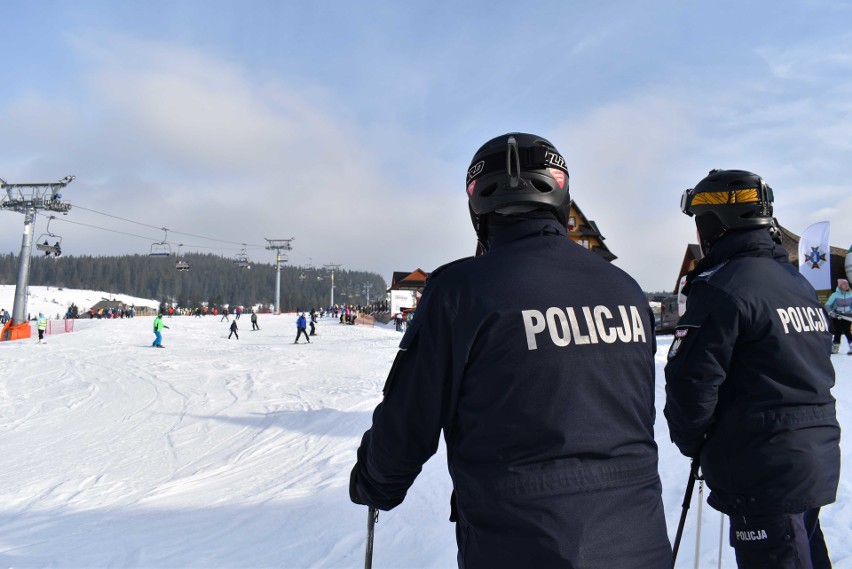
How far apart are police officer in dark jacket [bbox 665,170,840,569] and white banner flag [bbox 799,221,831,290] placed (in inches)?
556

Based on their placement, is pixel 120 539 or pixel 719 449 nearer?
pixel 719 449

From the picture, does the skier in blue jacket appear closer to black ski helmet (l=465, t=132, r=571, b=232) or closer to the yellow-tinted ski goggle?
the yellow-tinted ski goggle

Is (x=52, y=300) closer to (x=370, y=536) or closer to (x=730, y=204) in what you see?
(x=370, y=536)

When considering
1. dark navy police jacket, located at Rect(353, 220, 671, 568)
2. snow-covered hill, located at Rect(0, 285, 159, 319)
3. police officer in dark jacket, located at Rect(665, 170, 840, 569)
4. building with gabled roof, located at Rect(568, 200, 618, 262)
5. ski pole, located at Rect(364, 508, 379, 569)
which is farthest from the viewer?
snow-covered hill, located at Rect(0, 285, 159, 319)

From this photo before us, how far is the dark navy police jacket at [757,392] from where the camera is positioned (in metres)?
2.20

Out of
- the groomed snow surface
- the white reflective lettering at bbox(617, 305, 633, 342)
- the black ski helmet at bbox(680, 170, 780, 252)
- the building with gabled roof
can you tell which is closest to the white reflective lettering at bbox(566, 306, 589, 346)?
the white reflective lettering at bbox(617, 305, 633, 342)

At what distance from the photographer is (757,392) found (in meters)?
2.24

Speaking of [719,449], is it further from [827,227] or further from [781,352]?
[827,227]

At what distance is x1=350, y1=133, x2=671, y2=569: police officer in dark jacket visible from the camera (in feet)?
4.48

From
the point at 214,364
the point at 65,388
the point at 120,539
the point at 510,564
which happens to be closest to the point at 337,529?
the point at 120,539

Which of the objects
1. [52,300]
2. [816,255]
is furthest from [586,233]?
[52,300]

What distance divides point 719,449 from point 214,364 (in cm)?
1638

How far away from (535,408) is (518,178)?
708mm

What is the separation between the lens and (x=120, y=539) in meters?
4.35
